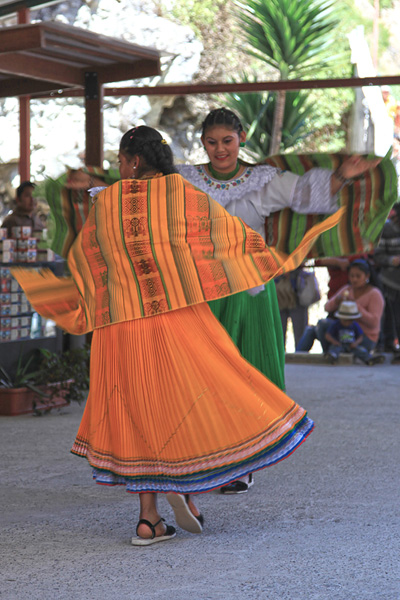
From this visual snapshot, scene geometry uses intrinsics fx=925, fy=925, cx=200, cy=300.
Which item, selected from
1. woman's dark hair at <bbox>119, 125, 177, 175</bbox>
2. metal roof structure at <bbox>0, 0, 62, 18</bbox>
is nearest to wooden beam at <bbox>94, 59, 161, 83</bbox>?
metal roof structure at <bbox>0, 0, 62, 18</bbox>

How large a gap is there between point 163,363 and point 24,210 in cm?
490

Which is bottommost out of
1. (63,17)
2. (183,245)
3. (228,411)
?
(228,411)

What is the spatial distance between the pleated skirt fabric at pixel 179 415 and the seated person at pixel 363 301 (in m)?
6.05

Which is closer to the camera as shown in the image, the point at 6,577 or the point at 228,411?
the point at 6,577

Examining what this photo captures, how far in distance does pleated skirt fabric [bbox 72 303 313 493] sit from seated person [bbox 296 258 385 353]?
238 inches

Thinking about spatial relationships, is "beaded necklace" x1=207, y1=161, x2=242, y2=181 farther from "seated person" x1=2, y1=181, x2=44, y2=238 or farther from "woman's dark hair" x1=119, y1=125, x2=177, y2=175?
"seated person" x1=2, y1=181, x2=44, y2=238

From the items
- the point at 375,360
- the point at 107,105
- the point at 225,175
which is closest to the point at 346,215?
the point at 225,175

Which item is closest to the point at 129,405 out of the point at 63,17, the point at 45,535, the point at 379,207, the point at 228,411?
the point at 228,411

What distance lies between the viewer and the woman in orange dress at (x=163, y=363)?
3.28 m

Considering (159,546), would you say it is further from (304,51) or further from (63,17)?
(63,17)

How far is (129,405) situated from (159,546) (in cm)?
51

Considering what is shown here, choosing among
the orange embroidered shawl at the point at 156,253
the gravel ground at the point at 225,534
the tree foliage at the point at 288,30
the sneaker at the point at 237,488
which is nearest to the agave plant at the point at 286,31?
the tree foliage at the point at 288,30

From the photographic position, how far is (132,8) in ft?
87.4

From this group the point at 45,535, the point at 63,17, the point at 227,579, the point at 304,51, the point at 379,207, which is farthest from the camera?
the point at 63,17
